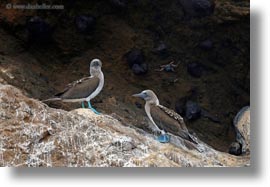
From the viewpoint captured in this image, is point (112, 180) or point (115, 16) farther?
point (115, 16)

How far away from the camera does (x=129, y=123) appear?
646 cm

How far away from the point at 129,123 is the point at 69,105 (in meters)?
0.61

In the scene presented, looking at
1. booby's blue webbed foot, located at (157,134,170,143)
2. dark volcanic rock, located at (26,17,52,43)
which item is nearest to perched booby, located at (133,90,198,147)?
booby's blue webbed foot, located at (157,134,170,143)

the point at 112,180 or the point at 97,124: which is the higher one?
the point at 97,124

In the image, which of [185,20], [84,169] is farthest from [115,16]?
[84,169]

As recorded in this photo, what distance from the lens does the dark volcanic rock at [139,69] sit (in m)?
6.69

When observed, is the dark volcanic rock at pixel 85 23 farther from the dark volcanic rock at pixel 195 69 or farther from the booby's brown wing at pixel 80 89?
the dark volcanic rock at pixel 195 69

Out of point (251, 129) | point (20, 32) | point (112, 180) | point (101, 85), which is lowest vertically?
point (112, 180)

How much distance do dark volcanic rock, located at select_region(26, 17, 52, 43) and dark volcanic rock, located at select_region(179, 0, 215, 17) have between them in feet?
4.61

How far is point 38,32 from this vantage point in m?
6.83

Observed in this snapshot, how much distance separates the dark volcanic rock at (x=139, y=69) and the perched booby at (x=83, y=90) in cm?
40

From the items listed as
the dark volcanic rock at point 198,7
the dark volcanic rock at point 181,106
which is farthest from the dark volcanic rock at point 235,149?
the dark volcanic rock at point 198,7

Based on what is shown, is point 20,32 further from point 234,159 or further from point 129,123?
point 234,159

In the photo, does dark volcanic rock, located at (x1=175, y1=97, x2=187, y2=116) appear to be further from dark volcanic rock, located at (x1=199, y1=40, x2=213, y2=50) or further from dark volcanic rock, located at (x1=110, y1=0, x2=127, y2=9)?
dark volcanic rock, located at (x1=110, y1=0, x2=127, y2=9)
